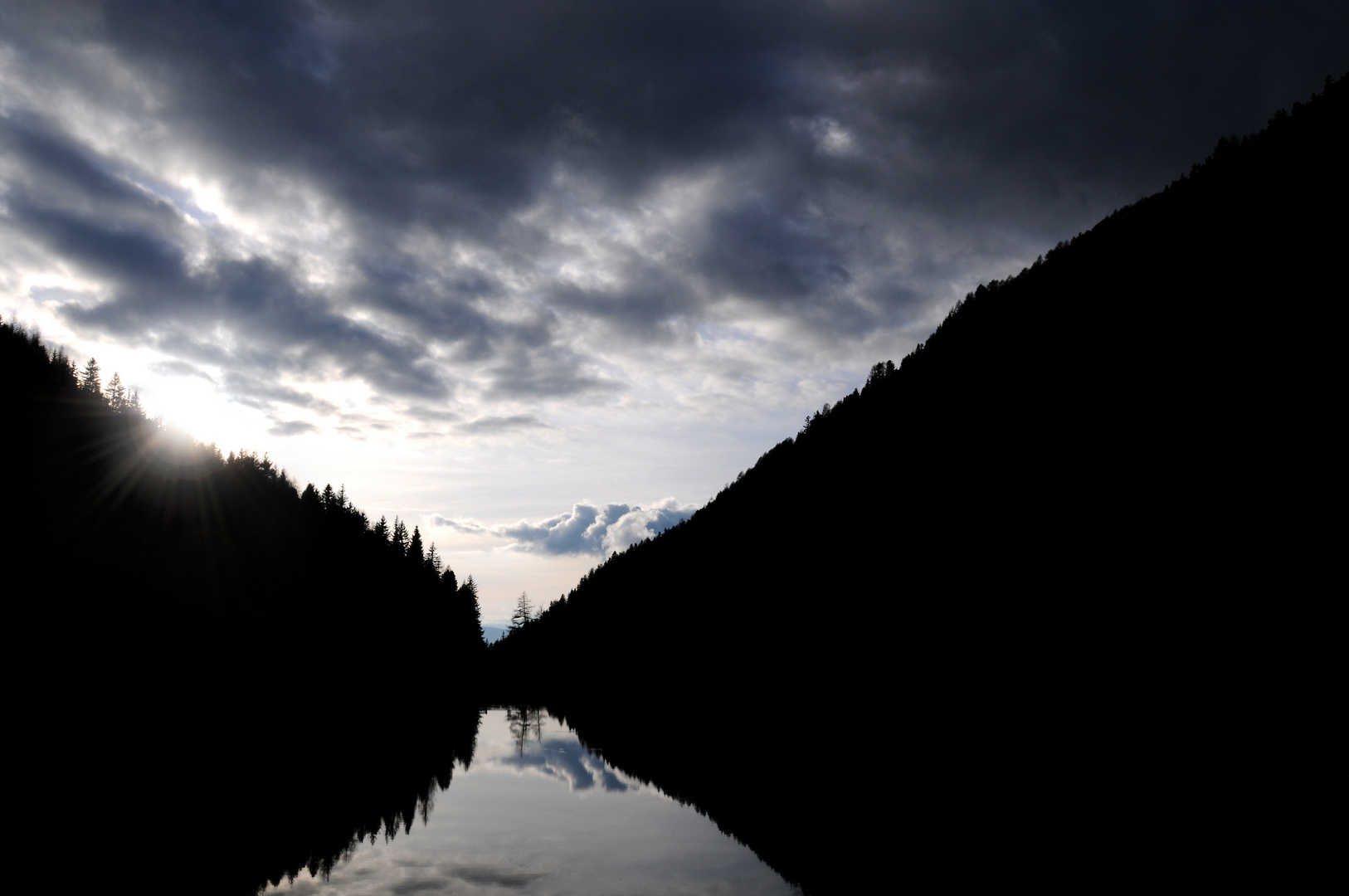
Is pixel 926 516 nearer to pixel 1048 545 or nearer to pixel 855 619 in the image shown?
pixel 855 619

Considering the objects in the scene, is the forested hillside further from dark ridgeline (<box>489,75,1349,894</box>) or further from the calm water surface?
dark ridgeline (<box>489,75,1349,894</box>)

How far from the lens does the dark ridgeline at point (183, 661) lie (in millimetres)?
18891

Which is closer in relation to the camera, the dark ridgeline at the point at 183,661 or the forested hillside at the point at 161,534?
the dark ridgeline at the point at 183,661

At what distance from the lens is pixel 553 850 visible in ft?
59.3

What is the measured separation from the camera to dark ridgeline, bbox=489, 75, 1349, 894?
22.0 m

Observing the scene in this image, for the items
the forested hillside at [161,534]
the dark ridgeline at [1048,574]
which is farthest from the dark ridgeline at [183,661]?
the dark ridgeline at [1048,574]

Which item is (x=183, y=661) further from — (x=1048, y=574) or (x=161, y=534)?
(x=1048, y=574)

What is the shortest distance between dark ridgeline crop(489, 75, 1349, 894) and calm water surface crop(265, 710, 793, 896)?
1.68m

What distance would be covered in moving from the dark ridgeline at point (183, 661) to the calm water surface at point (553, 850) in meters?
1.29

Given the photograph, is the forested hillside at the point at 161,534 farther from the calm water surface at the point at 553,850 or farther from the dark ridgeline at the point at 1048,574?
the dark ridgeline at the point at 1048,574

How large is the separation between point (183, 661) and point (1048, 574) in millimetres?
54036

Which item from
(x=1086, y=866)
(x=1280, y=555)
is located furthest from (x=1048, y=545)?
(x=1086, y=866)

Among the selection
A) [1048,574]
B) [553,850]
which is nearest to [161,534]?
[553,850]

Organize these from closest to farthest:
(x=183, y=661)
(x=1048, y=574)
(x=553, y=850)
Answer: (x=553, y=850) → (x=183, y=661) → (x=1048, y=574)
